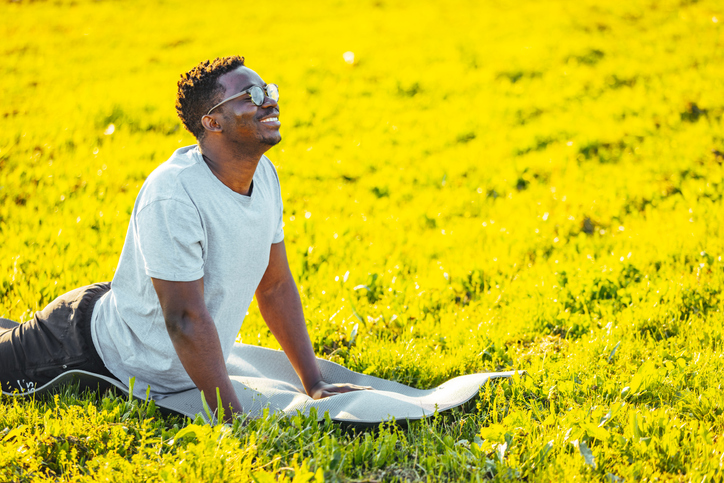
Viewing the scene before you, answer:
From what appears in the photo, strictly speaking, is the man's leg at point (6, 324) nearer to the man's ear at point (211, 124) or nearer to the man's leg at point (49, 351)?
the man's leg at point (49, 351)

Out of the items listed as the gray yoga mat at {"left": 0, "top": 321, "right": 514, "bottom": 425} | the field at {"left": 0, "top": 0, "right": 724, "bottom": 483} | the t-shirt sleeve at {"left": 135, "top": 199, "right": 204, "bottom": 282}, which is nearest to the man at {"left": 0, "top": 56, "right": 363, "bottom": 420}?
the t-shirt sleeve at {"left": 135, "top": 199, "right": 204, "bottom": 282}

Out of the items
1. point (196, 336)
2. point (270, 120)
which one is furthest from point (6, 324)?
point (270, 120)

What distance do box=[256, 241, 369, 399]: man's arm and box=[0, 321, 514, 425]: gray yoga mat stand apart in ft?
0.51

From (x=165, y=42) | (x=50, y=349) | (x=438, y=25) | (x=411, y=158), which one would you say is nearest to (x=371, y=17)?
(x=438, y=25)

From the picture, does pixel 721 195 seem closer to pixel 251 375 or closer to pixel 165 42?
pixel 251 375

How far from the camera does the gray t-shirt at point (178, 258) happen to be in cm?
262

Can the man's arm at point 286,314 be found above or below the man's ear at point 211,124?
below

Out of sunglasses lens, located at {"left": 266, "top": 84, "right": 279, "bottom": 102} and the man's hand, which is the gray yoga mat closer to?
the man's hand

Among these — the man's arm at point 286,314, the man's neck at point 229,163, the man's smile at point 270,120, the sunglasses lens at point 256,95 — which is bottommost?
the man's arm at point 286,314

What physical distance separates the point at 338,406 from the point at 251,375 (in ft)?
2.53

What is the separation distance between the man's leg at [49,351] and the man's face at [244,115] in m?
1.25

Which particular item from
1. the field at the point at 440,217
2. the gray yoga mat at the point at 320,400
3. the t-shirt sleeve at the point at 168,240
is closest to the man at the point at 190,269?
the t-shirt sleeve at the point at 168,240

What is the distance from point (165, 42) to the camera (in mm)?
10742

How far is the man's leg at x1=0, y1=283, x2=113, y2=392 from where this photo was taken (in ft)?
10.1
